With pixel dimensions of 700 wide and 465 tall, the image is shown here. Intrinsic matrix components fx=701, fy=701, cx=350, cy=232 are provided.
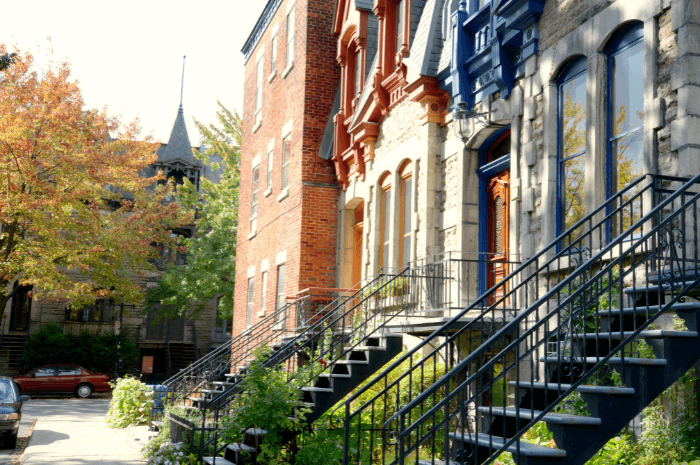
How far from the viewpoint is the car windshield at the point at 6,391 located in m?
14.6

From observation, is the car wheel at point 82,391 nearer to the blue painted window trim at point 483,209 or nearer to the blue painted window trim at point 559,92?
the blue painted window trim at point 483,209

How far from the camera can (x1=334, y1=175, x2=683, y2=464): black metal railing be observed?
5.88 meters

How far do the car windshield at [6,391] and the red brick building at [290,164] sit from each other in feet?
21.2


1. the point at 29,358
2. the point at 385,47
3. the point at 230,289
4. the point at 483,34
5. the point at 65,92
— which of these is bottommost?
the point at 29,358

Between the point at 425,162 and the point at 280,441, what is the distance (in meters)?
5.42

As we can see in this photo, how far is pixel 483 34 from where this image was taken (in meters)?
10.7

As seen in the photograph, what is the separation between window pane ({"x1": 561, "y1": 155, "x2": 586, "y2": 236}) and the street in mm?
8413

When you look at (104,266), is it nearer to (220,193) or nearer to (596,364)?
(220,193)

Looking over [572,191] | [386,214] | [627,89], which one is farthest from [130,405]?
[627,89]

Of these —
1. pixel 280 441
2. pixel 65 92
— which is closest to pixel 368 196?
pixel 280 441

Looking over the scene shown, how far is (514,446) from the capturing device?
5.98 metres

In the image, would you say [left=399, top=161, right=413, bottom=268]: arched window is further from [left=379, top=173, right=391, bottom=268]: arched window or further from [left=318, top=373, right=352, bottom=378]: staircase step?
[left=318, top=373, right=352, bottom=378]: staircase step

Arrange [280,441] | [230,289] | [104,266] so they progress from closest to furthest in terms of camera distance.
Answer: [280,441] → [104,266] → [230,289]

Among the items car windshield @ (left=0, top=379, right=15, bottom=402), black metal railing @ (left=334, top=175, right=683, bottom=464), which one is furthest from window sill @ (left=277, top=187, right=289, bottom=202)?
car windshield @ (left=0, top=379, right=15, bottom=402)
